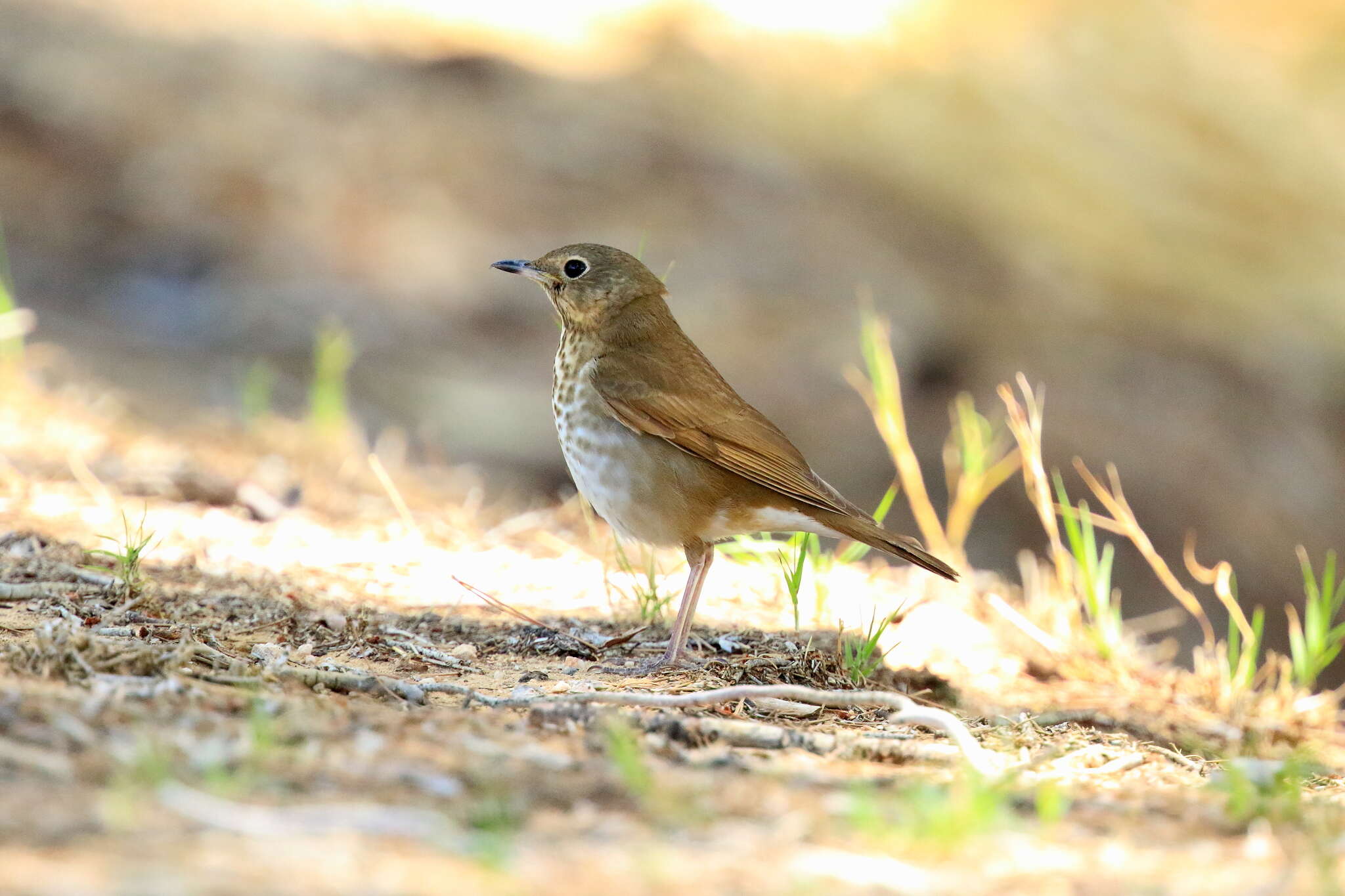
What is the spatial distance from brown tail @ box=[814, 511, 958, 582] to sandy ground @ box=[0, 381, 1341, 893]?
288 millimetres

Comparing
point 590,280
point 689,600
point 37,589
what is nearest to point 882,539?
point 689,600

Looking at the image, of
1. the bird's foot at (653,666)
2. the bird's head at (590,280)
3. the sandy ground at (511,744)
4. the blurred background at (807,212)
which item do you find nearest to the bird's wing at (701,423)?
the bird's head at (590,280)

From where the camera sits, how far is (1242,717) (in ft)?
15.8

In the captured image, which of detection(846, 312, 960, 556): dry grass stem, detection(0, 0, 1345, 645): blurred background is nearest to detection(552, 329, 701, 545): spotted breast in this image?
detection(846, 312, 960, 556): dry grass stem

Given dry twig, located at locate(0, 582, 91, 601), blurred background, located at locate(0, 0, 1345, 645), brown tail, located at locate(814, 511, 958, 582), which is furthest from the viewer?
blurred background, located at locate(0, 0, 1345, 645)

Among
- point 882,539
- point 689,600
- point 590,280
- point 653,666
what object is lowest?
point 653,666

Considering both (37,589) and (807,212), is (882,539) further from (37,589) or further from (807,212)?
(807,212)

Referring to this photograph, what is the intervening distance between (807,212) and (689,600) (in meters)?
7.15

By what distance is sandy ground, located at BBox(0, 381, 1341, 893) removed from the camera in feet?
6.58

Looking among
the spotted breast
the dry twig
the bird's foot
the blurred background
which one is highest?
the blurred background

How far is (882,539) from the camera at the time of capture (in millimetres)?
4457

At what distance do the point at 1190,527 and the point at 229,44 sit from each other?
27.2 ft

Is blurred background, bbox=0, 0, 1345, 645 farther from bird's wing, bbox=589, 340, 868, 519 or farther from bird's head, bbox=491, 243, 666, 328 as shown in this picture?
bird's wing, bbox=589, 340, 868, 519

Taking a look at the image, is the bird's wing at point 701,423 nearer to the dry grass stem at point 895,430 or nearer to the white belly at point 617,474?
the white belly at point 617,474
